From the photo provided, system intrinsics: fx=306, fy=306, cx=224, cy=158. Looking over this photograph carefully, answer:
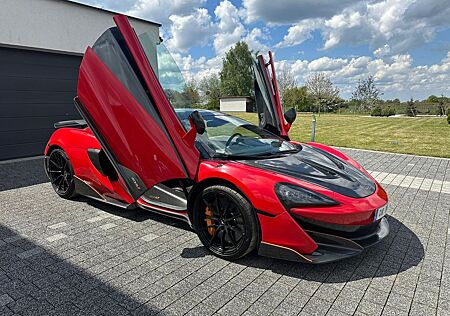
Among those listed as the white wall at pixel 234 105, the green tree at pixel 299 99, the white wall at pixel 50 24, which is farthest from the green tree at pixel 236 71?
the white wall at pixel 50 24

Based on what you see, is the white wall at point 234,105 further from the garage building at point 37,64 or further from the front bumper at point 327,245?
the front bumper at point 327,245

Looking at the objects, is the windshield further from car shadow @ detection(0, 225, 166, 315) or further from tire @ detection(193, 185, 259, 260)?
car shadow @ detection(0, 225, 166, 315)

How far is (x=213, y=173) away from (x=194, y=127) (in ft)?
1.49

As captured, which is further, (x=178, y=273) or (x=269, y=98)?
(x=269, y=98)

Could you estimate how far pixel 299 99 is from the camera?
4109 centimetres

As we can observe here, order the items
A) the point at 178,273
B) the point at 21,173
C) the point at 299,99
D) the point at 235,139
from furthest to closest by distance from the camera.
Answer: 1. the point at 299,99
2. the point at 21,173
3. the point at 235,139
4. the point at 178,273

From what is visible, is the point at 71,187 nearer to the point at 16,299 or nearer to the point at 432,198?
the point at 16,299

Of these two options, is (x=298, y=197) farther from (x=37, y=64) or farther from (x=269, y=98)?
(x=37, y=64)

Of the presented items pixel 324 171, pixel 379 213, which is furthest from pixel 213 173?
pixel 379 213

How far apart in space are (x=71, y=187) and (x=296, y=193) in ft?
10.6

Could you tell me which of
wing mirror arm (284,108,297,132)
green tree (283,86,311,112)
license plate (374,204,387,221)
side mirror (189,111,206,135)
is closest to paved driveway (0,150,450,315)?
license plate (374,204,387,221)

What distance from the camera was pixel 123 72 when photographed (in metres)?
2.93

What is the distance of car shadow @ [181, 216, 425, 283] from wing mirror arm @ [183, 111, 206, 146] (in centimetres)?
107

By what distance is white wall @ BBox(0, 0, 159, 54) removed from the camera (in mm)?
6875
